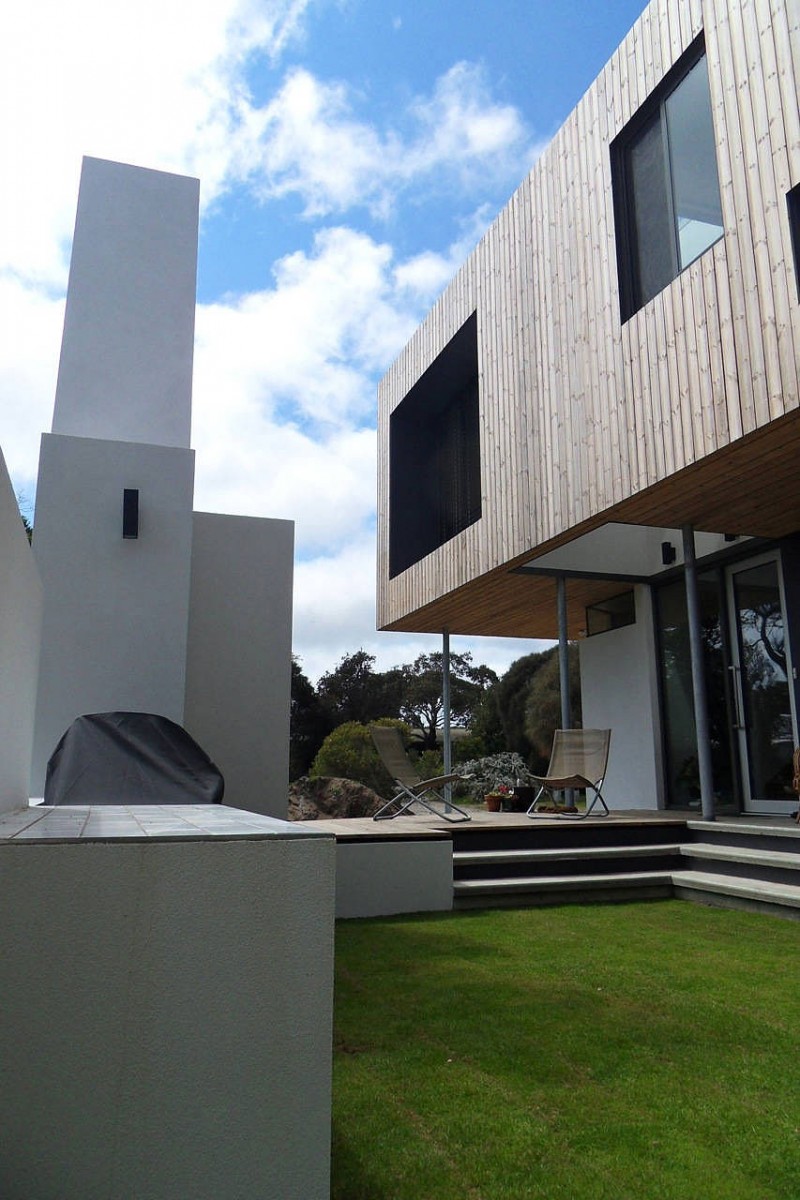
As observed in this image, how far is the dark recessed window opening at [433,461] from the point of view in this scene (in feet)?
35.6

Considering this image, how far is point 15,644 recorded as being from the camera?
3387mm

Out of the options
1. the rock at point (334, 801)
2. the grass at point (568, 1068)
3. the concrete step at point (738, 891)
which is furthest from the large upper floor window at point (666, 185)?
the rock at point (334, 801)

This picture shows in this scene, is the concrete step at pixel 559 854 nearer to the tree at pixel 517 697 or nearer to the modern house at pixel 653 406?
the modern house at pixel 653 406

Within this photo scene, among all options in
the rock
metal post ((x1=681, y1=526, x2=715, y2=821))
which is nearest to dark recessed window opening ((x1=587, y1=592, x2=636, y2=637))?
metal post ((x1=681, y1=526, x2=715, y2=821))

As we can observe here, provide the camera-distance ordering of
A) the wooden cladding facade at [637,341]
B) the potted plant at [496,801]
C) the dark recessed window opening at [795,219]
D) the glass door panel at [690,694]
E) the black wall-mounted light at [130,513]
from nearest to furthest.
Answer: the dark recessed window opening at [795,219], the wooden cladding facade at [637,341], the black wall-mounted light at [130,513], the glass door panel at [690,694], the potted plant at [496,801]

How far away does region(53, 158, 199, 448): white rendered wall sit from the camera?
712cm

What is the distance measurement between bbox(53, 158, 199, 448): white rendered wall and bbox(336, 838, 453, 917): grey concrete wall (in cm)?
397

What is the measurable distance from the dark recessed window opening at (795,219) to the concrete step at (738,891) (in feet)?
11.4

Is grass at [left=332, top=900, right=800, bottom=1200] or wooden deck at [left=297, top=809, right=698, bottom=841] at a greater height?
wooden deck at [left=297, top=809, right=698, bottom=841]

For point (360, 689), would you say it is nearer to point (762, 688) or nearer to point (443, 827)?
point (762, 688)

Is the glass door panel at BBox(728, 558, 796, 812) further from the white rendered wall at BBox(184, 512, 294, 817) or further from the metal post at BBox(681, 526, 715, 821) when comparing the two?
the white rendered wall at BBox(184, 512, 294, 817)

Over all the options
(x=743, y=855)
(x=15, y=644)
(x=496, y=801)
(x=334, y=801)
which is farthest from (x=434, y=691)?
(x=15, y=644)

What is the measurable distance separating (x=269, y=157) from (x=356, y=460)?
5128 mm

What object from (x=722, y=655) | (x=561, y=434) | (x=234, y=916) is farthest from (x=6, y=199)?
(x=234, y=916)
